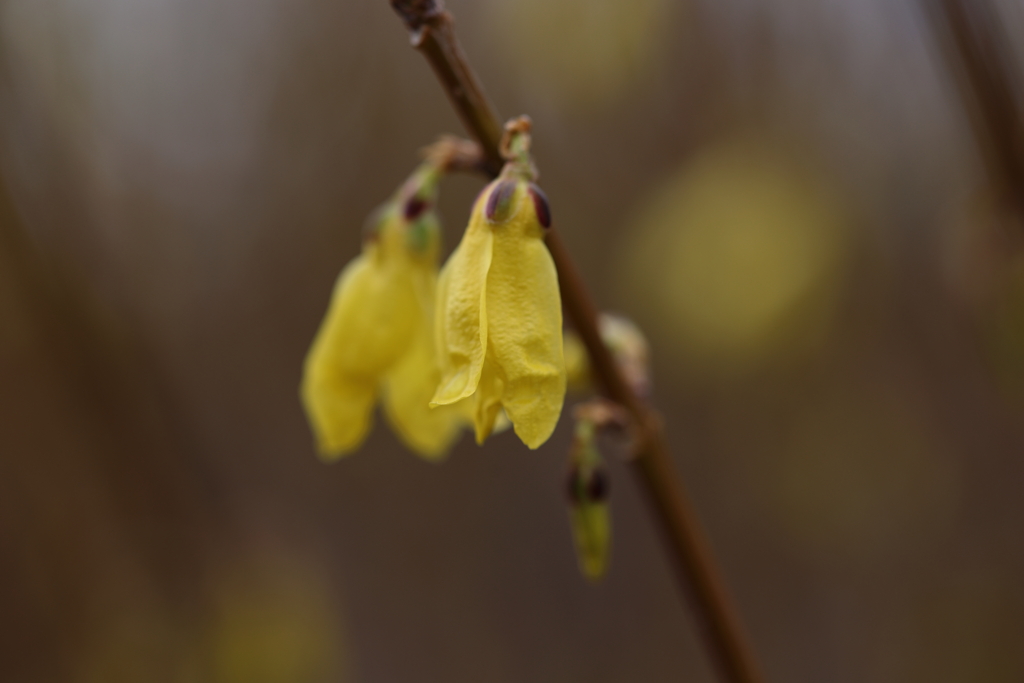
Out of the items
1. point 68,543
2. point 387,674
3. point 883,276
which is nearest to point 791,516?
point 883,276

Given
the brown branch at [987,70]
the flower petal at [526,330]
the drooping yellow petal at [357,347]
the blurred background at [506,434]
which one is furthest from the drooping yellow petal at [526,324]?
the blurred background at [506,434]

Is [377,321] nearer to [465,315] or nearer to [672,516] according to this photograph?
[465,315]

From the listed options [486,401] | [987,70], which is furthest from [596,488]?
[987,70]

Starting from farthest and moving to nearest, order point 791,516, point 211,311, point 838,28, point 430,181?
point 211,311 < point 791,516 < point 838,28 < point 430,181

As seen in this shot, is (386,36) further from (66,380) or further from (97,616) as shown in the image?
(97,616)

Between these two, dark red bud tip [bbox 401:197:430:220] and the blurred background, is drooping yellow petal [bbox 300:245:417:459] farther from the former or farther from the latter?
the blurred background
